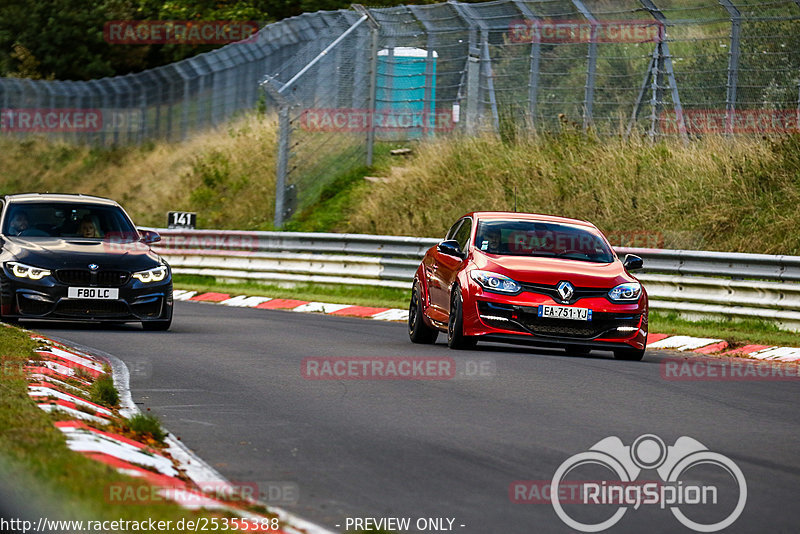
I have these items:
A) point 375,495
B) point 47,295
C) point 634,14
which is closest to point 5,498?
point 375,495

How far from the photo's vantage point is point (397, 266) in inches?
945

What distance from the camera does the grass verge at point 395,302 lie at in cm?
1709

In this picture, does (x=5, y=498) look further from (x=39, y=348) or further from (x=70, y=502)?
(x=39, y=348)

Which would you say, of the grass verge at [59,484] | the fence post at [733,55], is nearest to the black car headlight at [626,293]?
the grass verge at [59,484]

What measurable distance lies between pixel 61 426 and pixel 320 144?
24391mm

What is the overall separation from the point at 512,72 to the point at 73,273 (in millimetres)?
14134

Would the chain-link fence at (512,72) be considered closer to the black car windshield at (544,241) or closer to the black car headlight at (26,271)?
the black car windshield at (544,241)

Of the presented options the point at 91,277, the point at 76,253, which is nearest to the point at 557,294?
the point at 91,277

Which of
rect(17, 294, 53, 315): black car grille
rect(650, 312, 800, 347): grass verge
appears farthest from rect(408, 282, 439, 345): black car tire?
rect(17, 294, 53, 315): black car grille

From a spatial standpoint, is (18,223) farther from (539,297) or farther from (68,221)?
(539,297)

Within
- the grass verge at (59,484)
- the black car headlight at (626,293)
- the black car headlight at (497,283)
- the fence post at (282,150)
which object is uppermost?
the grass verge at (59,484)

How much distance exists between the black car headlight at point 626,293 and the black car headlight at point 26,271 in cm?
630

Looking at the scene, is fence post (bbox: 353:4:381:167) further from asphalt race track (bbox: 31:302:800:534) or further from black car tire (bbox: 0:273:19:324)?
asphalt race track (bbox: 31:302:800:534)

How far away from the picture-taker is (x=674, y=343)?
17125 millimetres
